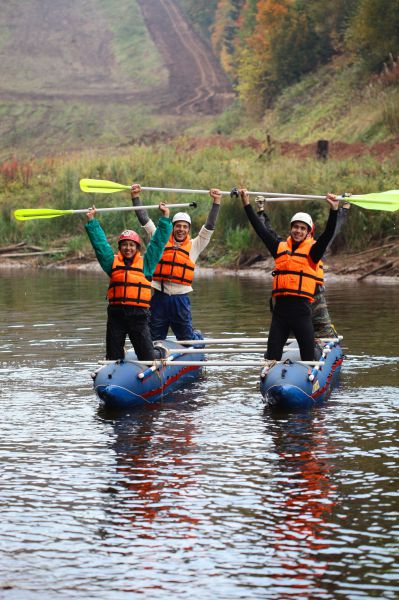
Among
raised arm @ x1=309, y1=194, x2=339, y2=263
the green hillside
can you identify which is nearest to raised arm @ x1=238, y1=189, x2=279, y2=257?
raised arm @ x1=309, y1=194, x2=339, y2=263

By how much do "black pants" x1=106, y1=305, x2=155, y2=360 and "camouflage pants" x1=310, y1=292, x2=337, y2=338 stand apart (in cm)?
196

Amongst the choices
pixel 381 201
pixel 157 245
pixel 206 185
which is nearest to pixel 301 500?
pixel 157 245

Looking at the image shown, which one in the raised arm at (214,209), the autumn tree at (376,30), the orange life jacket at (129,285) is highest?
the autumn tree at (376,30)

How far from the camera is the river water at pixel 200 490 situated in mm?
7223

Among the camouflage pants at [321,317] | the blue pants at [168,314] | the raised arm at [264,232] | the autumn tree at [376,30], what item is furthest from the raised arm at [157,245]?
the autumn tree at [376,30]

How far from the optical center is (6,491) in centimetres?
899

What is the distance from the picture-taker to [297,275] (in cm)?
1188

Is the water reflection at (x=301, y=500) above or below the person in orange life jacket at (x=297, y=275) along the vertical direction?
below

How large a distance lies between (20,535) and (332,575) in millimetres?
2038

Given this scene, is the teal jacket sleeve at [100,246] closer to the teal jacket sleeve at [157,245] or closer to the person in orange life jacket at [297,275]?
the teal jacket sleeve at [157,245]

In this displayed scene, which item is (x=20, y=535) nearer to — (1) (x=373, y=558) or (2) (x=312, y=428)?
(1) (x=373, y=558)

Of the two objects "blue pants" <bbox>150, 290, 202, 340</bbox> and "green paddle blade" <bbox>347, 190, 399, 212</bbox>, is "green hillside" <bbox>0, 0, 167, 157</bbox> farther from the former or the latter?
"green paddle blade" <bbox>347, 190, 399, 212</bbox>

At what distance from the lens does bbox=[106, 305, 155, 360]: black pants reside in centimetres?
1227

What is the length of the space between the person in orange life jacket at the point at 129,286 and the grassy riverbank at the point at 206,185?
42.7 ft
